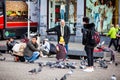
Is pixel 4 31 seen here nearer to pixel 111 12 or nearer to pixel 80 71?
pixel 111 12

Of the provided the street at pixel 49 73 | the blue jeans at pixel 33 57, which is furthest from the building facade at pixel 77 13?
the street at pixel 49 73

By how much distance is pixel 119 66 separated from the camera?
18.2 metres

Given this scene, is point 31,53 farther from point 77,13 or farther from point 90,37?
point 77,13

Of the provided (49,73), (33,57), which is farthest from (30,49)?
(49,73)

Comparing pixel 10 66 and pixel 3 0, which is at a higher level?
pixel 3 0

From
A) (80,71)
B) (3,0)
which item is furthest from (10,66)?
(3,0)

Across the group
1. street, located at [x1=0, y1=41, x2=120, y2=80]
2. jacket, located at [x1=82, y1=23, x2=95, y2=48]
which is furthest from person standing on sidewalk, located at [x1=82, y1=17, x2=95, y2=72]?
street, located at [x1=0, y1=41, x2=120, y2=80]

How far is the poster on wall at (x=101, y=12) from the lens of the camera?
3073 centimetres

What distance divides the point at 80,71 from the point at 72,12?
1599 cm

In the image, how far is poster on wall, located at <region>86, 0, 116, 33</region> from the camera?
30734 millimetres

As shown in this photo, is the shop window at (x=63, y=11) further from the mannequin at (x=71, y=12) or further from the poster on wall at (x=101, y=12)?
the poster on wall at (x=101, y=12)

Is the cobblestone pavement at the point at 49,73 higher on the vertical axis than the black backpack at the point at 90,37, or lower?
lower

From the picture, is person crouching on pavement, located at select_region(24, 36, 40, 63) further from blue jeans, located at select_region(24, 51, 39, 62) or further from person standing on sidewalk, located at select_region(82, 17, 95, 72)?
person standing on sidewalk, located at select_region(82, 17, 95, 72)

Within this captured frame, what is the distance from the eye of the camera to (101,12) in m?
31.1
